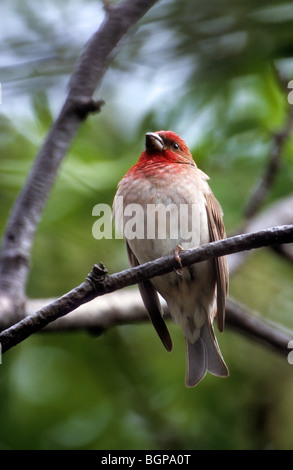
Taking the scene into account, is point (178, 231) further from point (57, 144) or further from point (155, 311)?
point (57, 144)

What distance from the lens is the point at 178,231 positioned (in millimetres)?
3533

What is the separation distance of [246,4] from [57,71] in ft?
4.55

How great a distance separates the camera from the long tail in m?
3.85

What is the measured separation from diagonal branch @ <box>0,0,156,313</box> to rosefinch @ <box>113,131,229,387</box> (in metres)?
0.41

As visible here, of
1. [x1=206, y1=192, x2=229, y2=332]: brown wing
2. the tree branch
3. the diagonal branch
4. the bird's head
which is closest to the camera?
the tree branch

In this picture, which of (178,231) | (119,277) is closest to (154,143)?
(178,231)

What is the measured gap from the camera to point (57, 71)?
427cm

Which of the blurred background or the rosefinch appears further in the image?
the blurred background

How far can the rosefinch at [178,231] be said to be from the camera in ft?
11.5

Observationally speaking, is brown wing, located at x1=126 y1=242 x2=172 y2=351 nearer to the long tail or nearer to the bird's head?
the long tail

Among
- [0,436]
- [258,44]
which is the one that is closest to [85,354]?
[0,436]

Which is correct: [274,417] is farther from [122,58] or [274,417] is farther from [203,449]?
[122,58]

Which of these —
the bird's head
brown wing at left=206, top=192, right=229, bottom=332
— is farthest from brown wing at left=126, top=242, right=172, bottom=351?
the bird's head

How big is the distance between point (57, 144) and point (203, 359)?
5.39 feet
